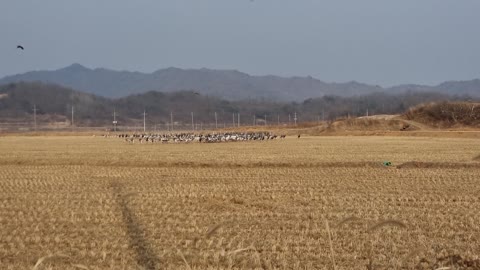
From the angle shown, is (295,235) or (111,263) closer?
(111,263)

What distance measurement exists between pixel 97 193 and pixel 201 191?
280cm

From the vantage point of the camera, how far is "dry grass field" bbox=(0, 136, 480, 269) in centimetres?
876

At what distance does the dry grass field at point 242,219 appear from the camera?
8758 mm

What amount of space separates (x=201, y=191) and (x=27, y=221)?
610 cm

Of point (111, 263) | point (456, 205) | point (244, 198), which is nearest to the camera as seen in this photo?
point (111, 263)

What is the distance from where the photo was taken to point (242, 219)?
12539mm

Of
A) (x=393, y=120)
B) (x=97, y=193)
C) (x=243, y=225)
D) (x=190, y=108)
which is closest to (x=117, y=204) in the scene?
(x=97, y=193)

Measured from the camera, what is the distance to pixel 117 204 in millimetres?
15031

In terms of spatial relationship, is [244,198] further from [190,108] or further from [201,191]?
[190,108]

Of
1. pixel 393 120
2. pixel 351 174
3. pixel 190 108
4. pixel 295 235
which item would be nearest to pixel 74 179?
pixel 351 174

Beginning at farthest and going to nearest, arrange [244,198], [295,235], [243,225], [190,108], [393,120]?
[190,108] → [393,120] → [244,198] → [243,225] → [295,235]

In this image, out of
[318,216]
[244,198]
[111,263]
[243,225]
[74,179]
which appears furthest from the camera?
[74,179]

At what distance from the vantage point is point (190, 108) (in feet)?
588

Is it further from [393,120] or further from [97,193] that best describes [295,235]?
[393,120]
